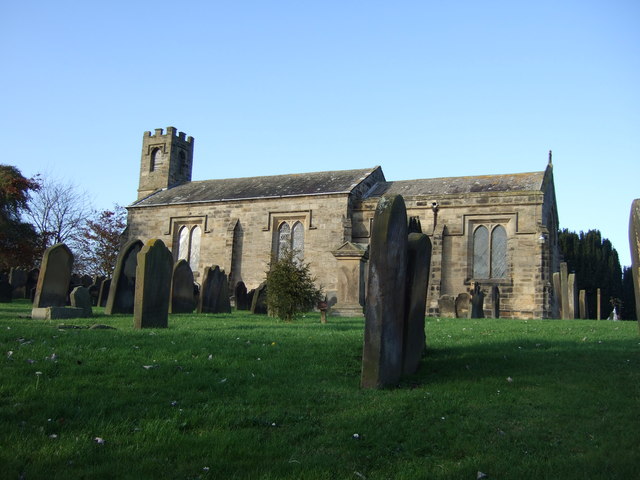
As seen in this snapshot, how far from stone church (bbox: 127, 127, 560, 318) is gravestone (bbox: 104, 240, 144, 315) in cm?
973

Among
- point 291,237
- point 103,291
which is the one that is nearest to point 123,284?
point 103,291

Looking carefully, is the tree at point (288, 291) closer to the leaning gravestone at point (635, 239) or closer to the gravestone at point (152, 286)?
the gravestone at point (152, 286)

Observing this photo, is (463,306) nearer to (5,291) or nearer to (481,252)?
(481,252)

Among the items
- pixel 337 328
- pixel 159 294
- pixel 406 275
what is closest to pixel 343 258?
pixel 337 328

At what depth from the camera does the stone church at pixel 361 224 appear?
2739 cm

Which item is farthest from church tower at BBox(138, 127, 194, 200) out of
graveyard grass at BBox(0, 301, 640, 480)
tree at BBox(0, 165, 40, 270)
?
graveyard grass at BBox(0, 301, 640, 480)

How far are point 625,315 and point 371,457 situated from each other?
41749 mm

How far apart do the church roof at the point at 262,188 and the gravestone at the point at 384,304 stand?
23433mm

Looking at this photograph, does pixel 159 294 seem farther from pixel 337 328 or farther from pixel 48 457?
pixel 48 457

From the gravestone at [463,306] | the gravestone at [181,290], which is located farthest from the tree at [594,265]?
the gravestone at [181,290]

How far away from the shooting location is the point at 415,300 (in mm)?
7793

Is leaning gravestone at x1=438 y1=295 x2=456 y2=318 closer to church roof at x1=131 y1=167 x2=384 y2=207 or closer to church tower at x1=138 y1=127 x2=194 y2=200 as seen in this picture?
church roof at x1=131 y1=167 x2=384 y2=207

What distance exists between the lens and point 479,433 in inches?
Result: 215

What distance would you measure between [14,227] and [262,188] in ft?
43.6
